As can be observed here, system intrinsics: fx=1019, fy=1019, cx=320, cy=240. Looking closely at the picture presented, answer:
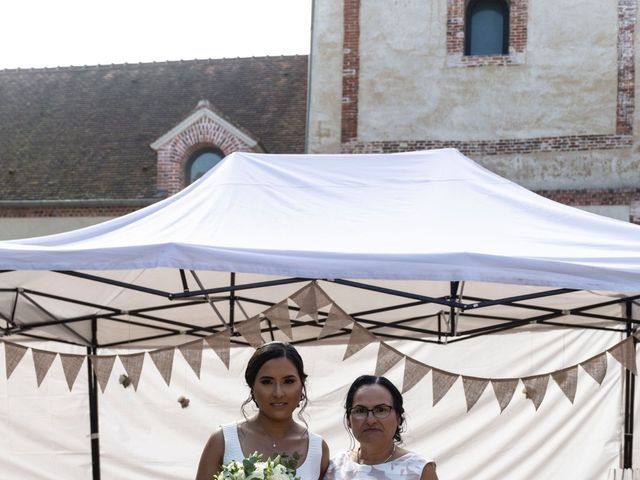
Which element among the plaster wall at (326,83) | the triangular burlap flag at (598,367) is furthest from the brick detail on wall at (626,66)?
the triangular burlap flag at (598,367)

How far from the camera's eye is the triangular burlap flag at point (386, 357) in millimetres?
5316

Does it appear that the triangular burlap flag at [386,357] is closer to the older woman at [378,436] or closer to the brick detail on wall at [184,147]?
the older woman at [378,436]

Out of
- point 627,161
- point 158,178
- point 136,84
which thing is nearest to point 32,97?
point 136,84

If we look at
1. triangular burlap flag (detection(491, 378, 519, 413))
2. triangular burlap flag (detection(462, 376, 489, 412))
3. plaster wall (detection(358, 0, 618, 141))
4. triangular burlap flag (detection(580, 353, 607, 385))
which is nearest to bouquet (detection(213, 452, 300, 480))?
triangular burlap flag (detection(462, 376, 489, 412))

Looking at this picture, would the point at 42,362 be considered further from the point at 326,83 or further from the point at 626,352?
the point at 326,83

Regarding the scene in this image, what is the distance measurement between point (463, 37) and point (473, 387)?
913cm

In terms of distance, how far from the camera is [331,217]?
5602 millimetres

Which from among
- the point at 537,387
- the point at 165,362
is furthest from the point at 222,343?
the point at 537,387

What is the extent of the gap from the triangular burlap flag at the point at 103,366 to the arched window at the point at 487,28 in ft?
31.0

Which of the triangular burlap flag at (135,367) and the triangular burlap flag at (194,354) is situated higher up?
the triangular burlap flag at (194,354)

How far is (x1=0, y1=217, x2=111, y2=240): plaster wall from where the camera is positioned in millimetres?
18047

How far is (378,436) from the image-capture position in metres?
3.71

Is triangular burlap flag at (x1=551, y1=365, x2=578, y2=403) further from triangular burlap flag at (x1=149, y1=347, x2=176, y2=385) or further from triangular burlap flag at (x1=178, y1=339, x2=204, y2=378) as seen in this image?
triangular burlap flag at (x1=149, y1=347, x2=176, y2=385)

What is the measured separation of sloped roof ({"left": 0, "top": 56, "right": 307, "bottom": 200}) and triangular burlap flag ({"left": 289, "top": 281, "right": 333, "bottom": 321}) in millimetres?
12846
